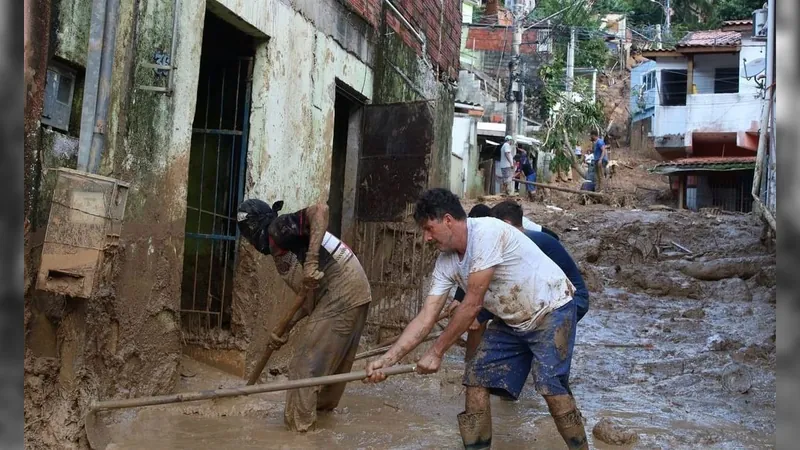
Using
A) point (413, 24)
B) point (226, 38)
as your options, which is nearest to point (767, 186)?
point (413, 24)

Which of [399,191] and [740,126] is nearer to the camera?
[399,191]

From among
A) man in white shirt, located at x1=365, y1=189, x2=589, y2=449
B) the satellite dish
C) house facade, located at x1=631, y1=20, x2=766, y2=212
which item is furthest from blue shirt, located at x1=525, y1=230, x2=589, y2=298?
the satellite dish

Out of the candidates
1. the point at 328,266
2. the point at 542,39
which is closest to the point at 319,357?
the point at 328,266

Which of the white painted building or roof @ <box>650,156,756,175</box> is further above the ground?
the white painted building

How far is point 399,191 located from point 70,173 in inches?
179

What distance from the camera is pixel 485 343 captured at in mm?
4492

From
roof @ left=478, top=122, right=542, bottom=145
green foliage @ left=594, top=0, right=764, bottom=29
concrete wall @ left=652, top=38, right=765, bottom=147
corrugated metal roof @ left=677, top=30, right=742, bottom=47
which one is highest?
green foliage @ left=594, top=0, right=764, bottom=29

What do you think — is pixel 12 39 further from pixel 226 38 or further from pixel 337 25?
pixel 337 25

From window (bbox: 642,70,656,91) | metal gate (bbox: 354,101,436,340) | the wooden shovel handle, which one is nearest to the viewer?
the wooden shovel handle

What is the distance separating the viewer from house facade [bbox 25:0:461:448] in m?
4.39

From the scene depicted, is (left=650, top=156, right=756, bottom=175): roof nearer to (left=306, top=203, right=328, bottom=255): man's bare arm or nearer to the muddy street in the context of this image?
the muddy street

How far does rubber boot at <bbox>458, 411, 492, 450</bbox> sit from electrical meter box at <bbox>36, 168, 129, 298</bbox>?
6.96 feet

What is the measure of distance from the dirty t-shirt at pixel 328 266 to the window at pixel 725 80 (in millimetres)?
27766

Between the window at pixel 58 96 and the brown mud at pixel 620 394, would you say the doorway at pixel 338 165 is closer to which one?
the brown mud at pixel 620 394
